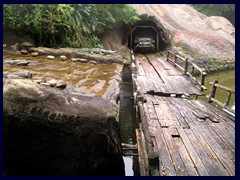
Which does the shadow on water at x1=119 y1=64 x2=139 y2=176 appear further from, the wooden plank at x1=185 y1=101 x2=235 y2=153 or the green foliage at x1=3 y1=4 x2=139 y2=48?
the green foliage at x1=3 y1=4 x2=139 y2=48

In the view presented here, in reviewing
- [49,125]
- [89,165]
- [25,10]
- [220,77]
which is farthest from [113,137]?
[220,77]

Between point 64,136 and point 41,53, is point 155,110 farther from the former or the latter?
point 41,53

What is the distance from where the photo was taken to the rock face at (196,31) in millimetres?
18703

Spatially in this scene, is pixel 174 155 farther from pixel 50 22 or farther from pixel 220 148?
pixel 50 22

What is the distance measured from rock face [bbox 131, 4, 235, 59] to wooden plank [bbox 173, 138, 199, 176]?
43.7 feet

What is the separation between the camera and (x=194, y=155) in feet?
16.9

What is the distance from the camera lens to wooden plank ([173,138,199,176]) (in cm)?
462

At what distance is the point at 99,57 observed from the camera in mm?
A: 10289

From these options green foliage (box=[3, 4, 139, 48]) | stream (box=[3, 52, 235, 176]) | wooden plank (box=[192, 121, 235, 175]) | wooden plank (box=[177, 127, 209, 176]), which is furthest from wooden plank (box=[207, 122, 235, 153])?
green foliage (box=[3, 4, 139, 48])

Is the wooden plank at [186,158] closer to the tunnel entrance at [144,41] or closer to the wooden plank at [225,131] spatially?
the wooden plank at [225,131]

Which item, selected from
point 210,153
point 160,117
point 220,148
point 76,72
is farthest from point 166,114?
point 76,72

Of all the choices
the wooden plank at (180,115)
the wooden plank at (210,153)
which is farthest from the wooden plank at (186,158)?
the wooden plank at (180,115)

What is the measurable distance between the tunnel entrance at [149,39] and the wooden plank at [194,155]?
483 inches

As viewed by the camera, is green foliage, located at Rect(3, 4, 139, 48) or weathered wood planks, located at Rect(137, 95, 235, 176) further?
green foliage, located at Rect(3, 4, 139, 48)
